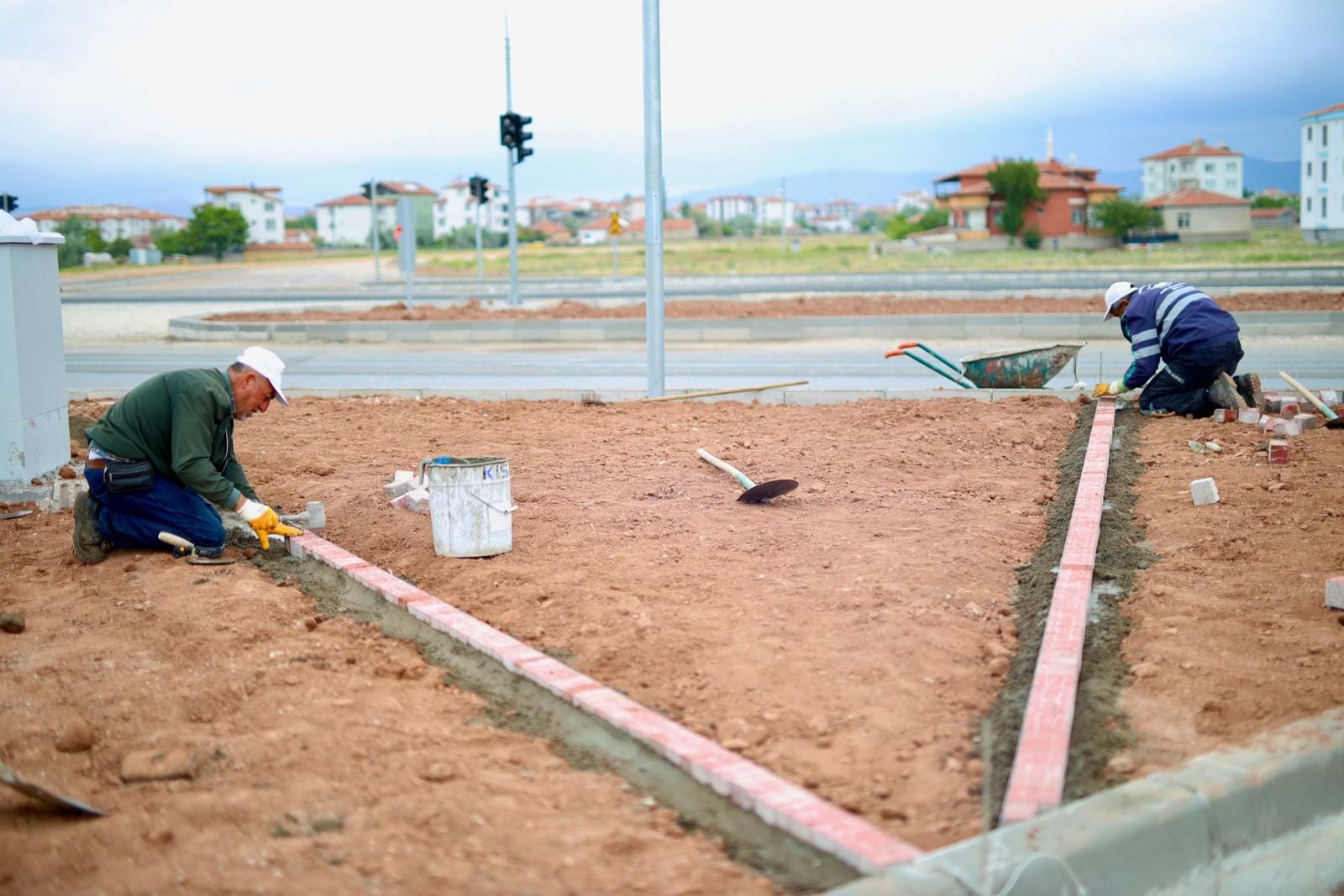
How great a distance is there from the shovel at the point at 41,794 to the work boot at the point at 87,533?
10.8 ft

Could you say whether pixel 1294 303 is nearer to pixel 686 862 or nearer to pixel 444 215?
pixel 686 862

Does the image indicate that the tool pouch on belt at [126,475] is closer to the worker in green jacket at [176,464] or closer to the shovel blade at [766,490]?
the worker in green jacket at [176,464]

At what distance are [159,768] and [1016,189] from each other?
270ft

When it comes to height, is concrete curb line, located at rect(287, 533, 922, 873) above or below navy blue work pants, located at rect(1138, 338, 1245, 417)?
below

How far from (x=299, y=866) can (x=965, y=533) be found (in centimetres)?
453

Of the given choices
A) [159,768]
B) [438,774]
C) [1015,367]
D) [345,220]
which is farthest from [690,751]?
[345,220]

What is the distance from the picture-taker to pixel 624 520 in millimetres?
7355

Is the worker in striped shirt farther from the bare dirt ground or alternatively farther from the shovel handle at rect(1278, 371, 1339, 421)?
the bare dirt ground

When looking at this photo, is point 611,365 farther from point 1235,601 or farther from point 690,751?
point 690,751

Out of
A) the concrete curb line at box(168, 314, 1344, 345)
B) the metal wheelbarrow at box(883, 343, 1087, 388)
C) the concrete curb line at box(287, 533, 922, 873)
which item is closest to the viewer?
the concrete curb line at box(287, 533, 922, 873)

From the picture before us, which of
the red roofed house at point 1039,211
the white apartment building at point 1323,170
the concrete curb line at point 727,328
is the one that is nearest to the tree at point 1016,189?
the red roofed house at point 1039,211

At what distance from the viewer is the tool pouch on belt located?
6.66m

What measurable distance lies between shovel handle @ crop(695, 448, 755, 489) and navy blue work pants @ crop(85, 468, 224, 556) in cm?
315

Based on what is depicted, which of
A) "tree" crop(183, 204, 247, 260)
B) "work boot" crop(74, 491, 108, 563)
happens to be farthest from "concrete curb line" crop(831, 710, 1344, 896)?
"tree" crop(183, 204, 247, 260)
